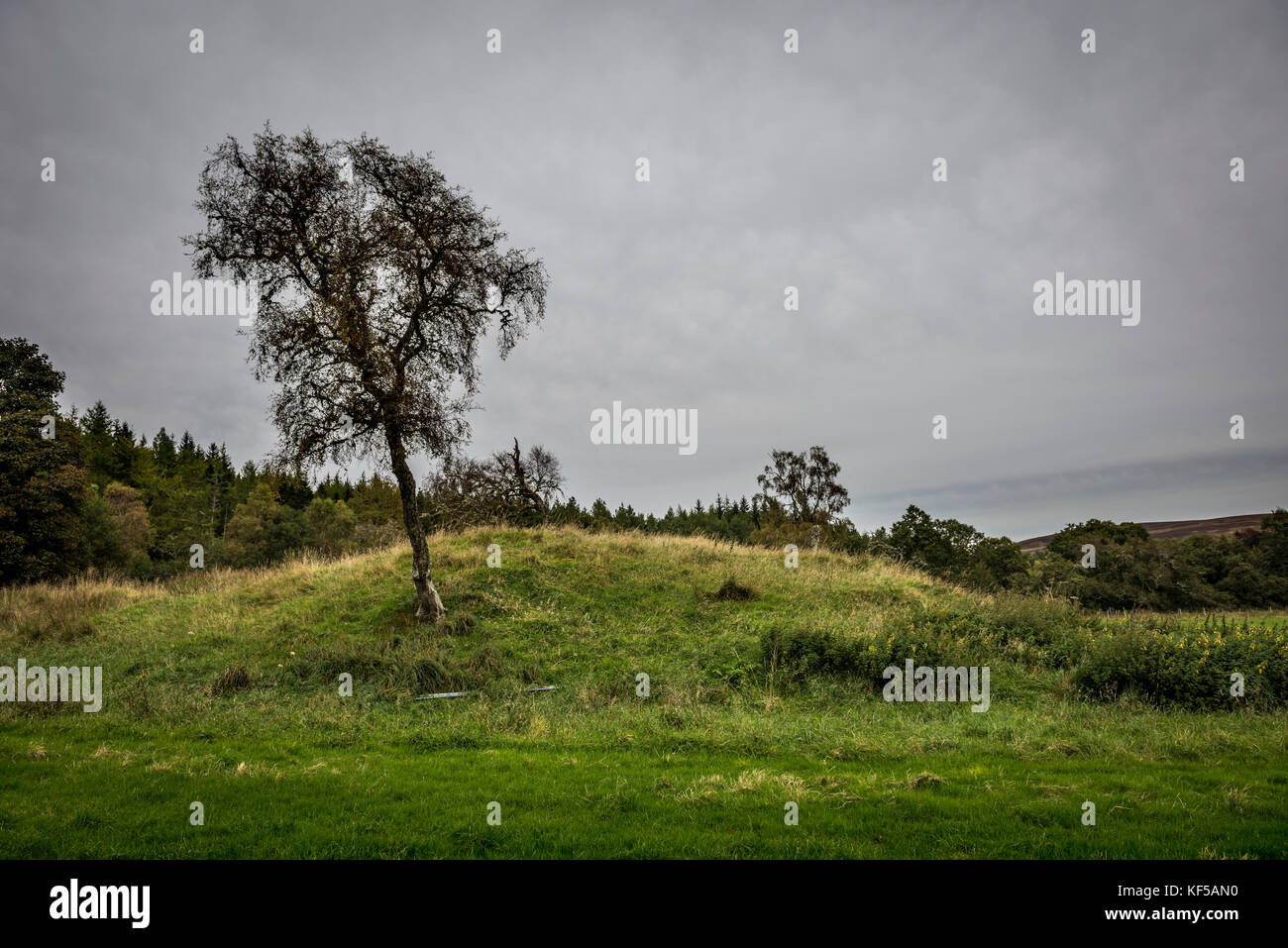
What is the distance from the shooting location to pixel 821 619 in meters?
18.2

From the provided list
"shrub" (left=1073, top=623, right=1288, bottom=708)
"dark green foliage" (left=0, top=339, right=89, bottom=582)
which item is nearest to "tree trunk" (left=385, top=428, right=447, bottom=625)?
"shrub" (left=1073, top=623, right=1288, bottom=708)

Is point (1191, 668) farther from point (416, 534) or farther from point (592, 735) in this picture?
point (416, 534)

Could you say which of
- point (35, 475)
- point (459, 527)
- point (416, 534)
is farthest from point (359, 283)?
point (35, 475)

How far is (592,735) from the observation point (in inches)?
423

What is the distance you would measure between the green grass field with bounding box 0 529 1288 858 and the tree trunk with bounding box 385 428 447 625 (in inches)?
24.4

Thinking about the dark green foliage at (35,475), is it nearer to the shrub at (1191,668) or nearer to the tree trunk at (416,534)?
the tree trunk at (416,534)

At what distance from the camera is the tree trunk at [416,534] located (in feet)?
59.0

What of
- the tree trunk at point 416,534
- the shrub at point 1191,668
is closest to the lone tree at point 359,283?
the tree trunk at point 416,534

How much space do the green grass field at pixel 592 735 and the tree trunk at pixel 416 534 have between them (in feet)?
2.04

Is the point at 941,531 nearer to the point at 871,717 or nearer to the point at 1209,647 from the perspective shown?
the point at 1209,647

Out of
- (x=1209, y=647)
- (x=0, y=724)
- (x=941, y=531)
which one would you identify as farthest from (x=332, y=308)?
(x=941, y=531)

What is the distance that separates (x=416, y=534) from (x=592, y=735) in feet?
33.7

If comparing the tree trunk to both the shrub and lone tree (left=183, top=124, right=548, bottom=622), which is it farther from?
the shrub

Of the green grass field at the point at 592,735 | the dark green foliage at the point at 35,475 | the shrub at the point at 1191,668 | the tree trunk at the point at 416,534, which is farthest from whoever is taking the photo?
the dark green foliage at the point at 35,475
